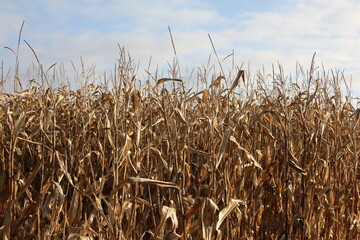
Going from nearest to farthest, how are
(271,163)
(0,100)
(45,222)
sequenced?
1. (45,222)
2. (271,163)
3. (0,100)

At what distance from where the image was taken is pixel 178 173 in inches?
126

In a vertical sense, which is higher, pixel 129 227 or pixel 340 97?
pixel 340 97

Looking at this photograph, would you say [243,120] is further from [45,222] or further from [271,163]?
[45,222]

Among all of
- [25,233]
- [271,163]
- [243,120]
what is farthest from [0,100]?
[271,163]

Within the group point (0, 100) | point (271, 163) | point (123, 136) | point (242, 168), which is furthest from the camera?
point (0, 100)

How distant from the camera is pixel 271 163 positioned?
3.59 meters

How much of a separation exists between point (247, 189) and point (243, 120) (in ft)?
2.02

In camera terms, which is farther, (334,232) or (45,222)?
(334,232)

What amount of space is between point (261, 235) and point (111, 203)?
1707 millimetres

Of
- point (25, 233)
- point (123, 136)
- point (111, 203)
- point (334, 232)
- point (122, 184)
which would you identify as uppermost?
point (123, 136)

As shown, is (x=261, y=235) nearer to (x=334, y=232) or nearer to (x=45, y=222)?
(x=334, y=232)

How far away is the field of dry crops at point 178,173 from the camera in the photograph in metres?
2.77

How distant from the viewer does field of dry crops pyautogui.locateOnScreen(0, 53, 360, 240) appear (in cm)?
277

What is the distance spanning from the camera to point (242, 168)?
10.9 feet
